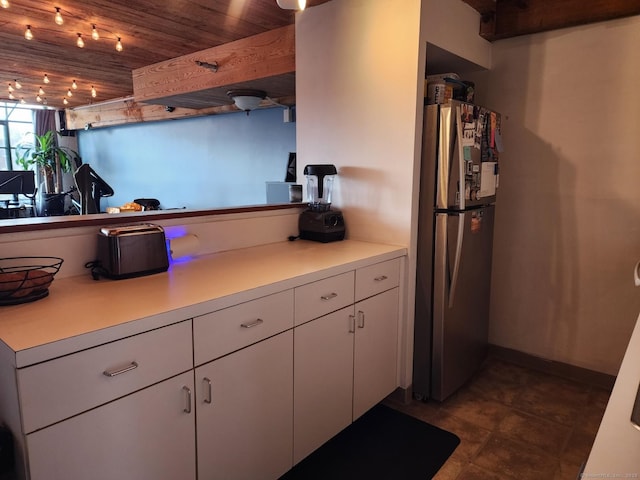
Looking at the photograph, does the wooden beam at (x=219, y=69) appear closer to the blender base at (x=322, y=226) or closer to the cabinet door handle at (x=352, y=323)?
the blender base at (x=322, y=226)

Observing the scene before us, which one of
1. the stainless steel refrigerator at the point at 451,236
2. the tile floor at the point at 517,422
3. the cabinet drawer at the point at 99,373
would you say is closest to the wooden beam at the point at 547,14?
the stainless steel refrigerator at the point at 451,236

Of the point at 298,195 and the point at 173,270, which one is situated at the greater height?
the point at 298,195

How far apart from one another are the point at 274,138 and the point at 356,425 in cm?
366

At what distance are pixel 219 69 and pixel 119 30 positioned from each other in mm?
778

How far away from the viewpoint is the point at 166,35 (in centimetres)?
332

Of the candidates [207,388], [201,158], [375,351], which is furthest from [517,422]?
[201,158]

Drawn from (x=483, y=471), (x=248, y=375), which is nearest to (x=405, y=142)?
(x=248, y=375)

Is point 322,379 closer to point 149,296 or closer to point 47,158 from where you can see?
point 149,296

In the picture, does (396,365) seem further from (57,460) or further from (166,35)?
(166,35)

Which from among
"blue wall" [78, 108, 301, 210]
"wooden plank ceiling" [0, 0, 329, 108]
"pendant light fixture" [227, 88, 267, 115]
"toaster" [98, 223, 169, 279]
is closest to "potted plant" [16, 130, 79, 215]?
"blue wall" [78, 108, 301, 210]

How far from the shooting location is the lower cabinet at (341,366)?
1784 millimetres

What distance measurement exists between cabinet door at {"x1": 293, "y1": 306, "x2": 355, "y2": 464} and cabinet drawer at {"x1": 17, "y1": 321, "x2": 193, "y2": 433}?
0.55m

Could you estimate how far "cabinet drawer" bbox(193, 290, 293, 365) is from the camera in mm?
1371

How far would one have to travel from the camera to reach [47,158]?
26.6ft
